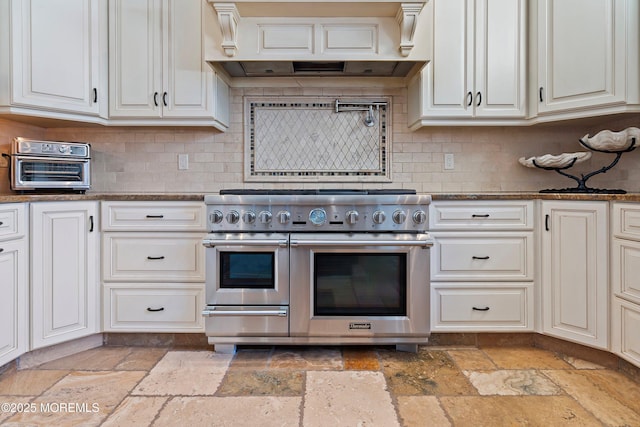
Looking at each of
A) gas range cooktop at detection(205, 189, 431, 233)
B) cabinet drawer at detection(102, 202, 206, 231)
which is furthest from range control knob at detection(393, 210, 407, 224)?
cabinet drawer at detection(102, 202, 206, 231)

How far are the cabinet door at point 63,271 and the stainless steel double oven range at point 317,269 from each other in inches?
26.5

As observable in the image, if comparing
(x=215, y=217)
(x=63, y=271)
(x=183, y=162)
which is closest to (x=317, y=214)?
(x=215, y=217)

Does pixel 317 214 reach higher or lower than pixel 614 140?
lower

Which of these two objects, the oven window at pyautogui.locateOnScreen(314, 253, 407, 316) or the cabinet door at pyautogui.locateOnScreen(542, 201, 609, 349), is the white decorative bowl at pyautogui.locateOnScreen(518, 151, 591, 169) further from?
the oven window at pyautogui.locateOnScreen(314, 253, 407, 316)

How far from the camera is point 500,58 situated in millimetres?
2371

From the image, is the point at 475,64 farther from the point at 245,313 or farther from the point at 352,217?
the point at 245,313

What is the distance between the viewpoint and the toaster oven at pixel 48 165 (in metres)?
2.10

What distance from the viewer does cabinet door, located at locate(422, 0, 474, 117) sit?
7.71 feet

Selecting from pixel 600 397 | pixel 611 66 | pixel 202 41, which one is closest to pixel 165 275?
pixel 202 41

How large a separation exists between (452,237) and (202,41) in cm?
193

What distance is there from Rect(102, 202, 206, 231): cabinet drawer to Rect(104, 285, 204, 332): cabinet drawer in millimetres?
355

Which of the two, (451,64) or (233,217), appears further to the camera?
(451,64)

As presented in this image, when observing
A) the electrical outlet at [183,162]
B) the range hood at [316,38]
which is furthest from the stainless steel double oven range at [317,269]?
the range hood at [316,38]

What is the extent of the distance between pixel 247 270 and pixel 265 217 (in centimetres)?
31
